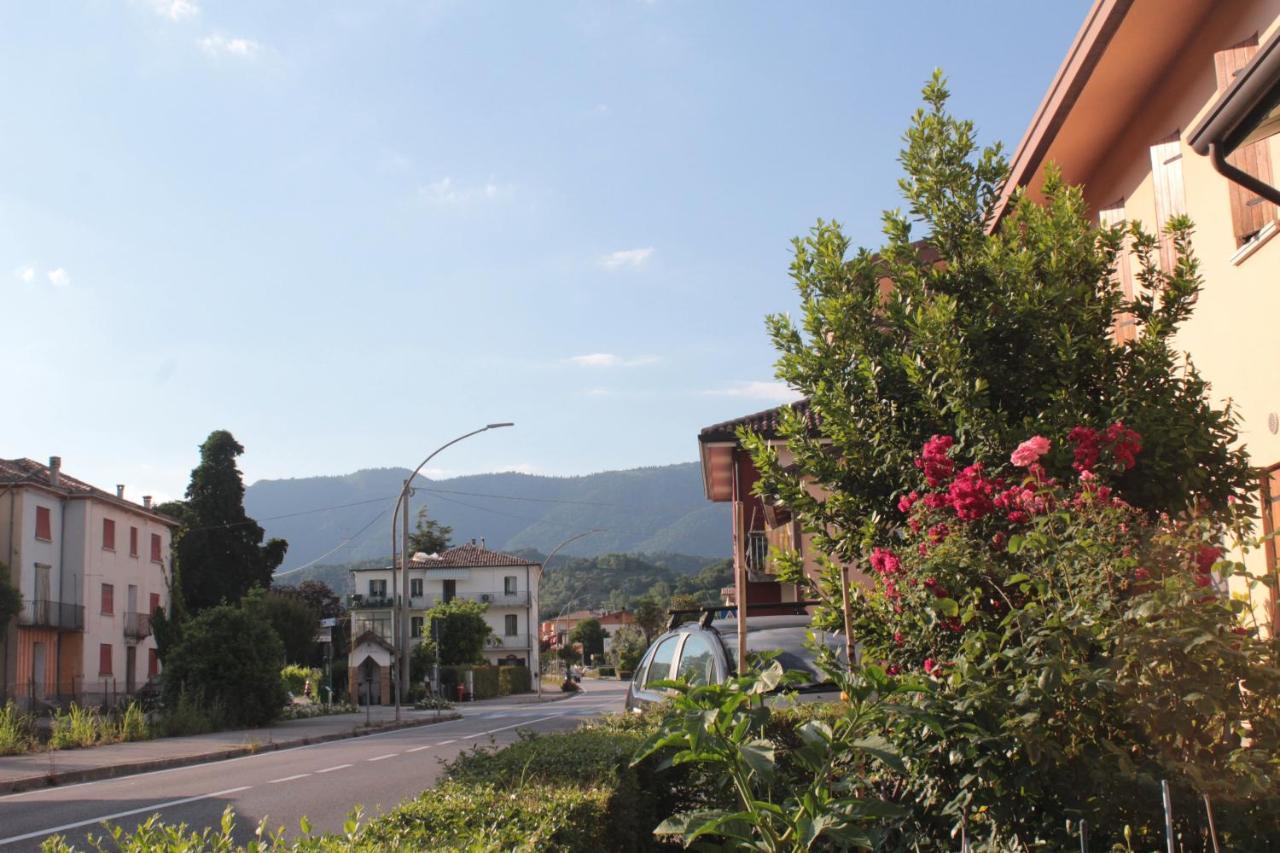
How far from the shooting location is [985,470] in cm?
556

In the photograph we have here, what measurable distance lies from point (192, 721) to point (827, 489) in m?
27.3

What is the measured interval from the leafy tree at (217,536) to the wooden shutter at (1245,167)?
63636 mm

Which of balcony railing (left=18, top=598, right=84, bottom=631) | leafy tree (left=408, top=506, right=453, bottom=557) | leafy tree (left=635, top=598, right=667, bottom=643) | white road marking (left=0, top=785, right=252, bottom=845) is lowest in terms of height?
leafy tree (left=635, top=598, right=667, bottom=643)

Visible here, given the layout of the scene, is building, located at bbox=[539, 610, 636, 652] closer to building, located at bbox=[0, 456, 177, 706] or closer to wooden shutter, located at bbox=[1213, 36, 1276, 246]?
building, located at bbox=[0, 456, 177, 706]

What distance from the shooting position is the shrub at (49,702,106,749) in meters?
24.0

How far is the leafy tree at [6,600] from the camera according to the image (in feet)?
124

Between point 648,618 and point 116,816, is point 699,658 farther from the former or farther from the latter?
point 648,618

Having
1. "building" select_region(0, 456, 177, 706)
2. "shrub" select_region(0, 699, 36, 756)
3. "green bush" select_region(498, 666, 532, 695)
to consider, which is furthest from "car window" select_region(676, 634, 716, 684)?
"green bush" select_region(498, 666, 532, 695)

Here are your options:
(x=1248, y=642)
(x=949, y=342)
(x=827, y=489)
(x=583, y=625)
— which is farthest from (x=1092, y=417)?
(x=583, y=625)

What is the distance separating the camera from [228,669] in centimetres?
3189

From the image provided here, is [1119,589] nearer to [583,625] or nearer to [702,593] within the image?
[702,593]

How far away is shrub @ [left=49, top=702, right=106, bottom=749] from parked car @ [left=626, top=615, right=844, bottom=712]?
693 inches

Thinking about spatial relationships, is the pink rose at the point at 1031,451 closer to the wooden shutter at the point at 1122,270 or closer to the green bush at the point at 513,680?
the wooden shutter at the point at 1122,270

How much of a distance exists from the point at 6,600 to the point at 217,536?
28786 millimetres
